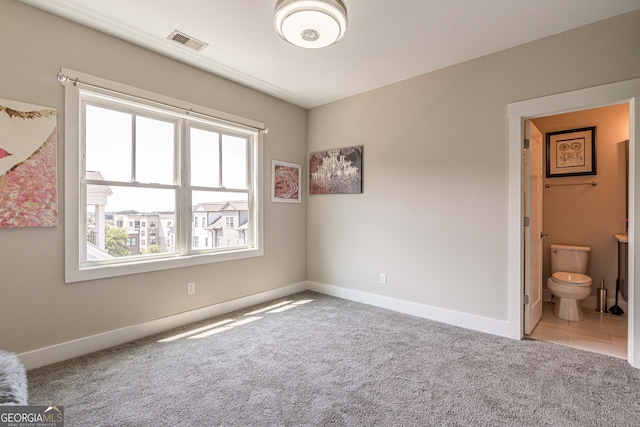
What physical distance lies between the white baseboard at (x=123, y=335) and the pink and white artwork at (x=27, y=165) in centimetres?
98

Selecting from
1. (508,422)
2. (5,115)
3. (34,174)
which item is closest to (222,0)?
(5,115)

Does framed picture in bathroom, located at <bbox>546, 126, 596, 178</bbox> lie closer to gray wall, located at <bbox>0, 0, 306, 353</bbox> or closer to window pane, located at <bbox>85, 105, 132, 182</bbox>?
gray wall, located at <bbox>0, 0, 306, 353</bbox>

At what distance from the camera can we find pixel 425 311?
3.36m

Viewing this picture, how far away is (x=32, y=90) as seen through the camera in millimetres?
2244

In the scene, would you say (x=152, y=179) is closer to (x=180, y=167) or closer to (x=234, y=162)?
(x=180, y=167)

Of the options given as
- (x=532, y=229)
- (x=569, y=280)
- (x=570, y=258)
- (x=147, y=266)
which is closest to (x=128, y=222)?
(x=147, y=266)

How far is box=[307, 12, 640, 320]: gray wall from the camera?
2566mm

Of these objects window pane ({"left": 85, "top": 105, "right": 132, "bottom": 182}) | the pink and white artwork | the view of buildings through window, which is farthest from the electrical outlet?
the pink and white artwork

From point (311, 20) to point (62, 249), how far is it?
8.41 ft

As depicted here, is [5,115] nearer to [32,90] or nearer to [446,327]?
[32,90]

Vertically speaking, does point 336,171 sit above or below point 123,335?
above

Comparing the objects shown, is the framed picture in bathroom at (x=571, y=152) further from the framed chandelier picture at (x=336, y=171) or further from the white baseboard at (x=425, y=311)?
the framed chandelier picture at (x=336, y=171)

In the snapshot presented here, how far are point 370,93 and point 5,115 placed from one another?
3.46 meters

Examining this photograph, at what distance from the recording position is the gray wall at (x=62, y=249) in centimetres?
217
